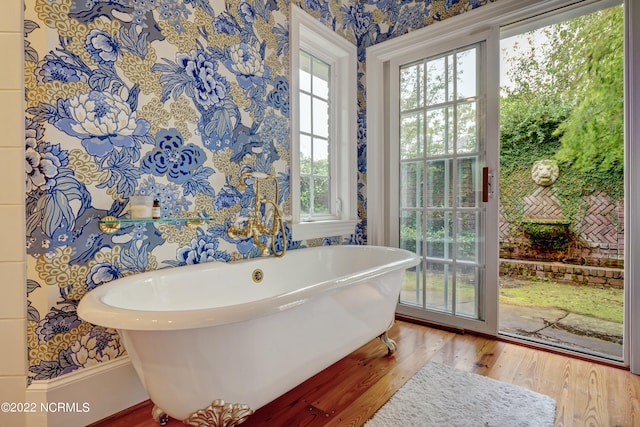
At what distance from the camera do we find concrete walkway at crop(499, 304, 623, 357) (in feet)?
7.50

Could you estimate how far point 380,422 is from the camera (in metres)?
1.28

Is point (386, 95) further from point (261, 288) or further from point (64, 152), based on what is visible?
point (64, 152)

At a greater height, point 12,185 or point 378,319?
point 12,185

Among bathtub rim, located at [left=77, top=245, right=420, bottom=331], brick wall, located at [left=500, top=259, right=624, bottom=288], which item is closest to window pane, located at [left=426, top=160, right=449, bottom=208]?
bathtub rim, located at [left=77, top=245, right=420, bottom=331]

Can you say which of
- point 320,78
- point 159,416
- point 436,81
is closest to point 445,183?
point 436,81

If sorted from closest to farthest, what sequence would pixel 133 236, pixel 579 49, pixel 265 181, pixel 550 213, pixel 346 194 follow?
1. pixel 133 236
2. pixel 265 181
3. pixel 346 194
4. pixel 579 49
5. pixel 550 213

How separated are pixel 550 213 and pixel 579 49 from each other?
7.46ft

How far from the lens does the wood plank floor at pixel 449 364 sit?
4.31 feet

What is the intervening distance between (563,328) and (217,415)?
285 centimetres

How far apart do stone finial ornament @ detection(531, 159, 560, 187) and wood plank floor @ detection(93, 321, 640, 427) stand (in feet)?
12.3

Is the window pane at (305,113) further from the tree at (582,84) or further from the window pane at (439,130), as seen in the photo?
the tree at (582,84)

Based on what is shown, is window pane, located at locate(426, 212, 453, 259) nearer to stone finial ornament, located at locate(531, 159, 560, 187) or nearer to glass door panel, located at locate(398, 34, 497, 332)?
glass door panel, located at locate(398, 34, 497, 332)

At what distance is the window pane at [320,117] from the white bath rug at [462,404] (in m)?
1.89

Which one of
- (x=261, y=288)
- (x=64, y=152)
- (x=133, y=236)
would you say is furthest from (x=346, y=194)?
(x=64, y=152)
